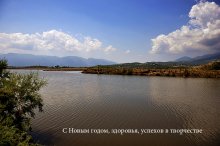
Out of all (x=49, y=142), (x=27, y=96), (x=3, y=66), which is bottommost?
(x=49, y=142)

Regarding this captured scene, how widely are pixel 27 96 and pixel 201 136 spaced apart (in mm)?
17296

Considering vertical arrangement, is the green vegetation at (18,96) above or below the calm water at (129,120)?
above

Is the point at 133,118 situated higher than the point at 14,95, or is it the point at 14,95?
the point at 14,95

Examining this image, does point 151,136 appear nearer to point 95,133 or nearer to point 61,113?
point 95,133

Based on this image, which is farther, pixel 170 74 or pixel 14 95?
pixel 170 74

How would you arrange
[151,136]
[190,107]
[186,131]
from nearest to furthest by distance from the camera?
1. [151,136]
2. [186,131]
3. [190,107]

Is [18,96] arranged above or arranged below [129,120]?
above

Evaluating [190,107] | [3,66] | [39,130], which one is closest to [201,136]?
[190,107]

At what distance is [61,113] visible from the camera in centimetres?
2980

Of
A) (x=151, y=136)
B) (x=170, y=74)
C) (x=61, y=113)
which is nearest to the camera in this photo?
(x=151, y=136)

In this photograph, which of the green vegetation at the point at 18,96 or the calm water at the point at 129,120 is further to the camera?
the calm water at the point at 129,120

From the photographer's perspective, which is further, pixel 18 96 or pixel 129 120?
pixel 129 120

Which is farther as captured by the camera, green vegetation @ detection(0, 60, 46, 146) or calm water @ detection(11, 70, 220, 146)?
calm water @ detection(11, 70, 220, 146)

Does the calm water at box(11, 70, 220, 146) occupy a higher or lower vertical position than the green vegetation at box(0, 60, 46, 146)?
lower
